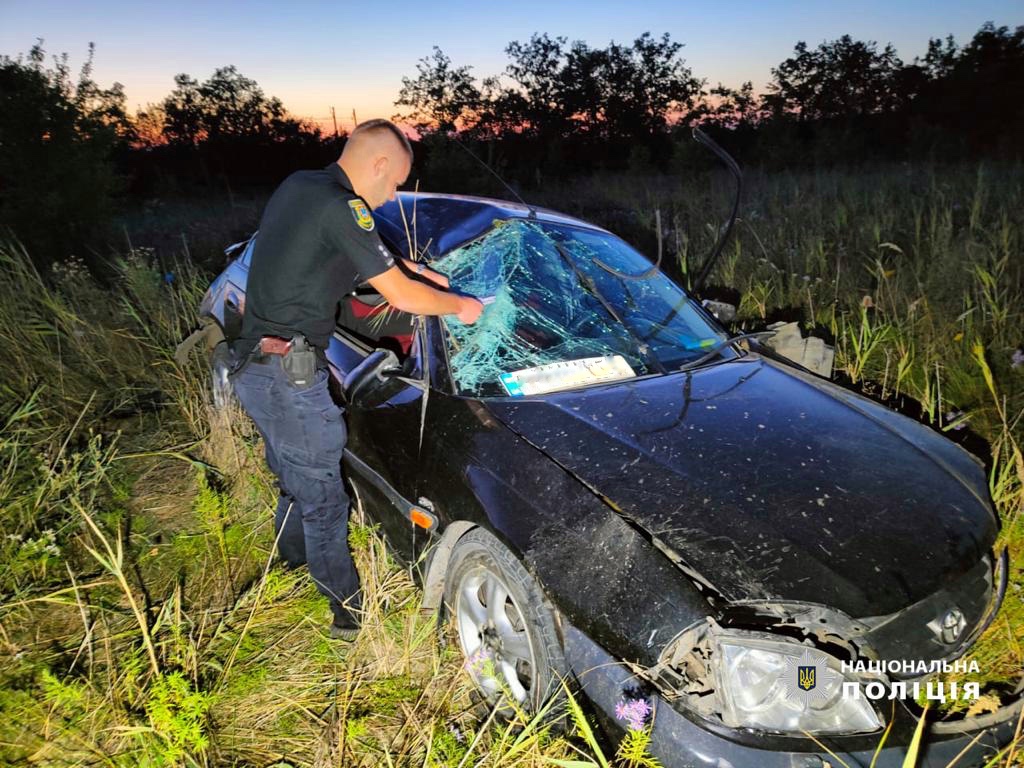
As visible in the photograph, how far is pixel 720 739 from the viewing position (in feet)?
4.15

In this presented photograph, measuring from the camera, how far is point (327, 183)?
6.48 ft

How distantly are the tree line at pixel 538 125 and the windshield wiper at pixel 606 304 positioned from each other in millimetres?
7933

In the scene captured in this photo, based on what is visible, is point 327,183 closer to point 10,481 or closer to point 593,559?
point 593,559

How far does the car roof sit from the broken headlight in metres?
1.84

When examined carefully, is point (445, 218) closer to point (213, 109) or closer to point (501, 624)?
point (501, 624)

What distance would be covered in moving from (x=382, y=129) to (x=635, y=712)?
1995mm

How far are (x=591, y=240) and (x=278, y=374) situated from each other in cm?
150

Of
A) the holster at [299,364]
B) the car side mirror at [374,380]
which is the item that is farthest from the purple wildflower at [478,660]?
the holster at [299,364]

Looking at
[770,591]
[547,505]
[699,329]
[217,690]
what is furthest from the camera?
[699,329]

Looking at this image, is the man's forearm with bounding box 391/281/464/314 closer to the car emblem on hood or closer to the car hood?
the car hood

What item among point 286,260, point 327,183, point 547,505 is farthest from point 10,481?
point 547,505

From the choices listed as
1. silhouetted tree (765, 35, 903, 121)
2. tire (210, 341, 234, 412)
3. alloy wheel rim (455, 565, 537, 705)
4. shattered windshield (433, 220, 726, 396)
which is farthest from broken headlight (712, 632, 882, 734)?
silhouetted tree (765, 35, 903, 121)

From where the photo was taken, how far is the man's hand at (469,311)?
2112 mm

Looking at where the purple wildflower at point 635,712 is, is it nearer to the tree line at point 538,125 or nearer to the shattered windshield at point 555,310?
the shattered windshield at point 555,310
